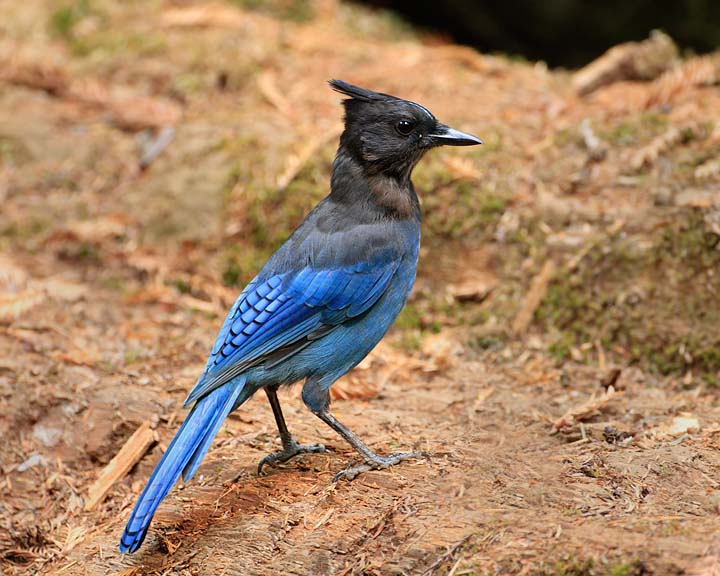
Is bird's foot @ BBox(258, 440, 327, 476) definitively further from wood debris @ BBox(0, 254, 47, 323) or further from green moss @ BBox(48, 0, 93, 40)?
green moss @ BBox(48, 0, 93, 40)

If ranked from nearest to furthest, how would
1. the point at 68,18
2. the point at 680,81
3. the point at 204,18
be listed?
the point at 680,81, the point at 204,18, the point at 68,18

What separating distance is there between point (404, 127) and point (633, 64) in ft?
9.06

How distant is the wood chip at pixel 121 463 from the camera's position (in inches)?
164

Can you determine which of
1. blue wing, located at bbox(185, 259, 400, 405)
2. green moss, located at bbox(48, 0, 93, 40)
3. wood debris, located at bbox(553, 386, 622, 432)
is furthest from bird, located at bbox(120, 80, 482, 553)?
green moss, located at bbox(48, 0, 93, 40)

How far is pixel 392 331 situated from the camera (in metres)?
5.56

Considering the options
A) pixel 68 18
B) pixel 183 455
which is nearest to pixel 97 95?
pixel 68 18

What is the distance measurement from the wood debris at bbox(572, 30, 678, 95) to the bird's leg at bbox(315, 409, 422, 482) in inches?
143

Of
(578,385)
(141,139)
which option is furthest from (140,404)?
(141,139)

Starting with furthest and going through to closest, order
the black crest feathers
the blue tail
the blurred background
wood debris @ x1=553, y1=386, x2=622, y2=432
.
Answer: the blurred background → the black crest feathers → wood debris @ x1=553, y1=386, x2=622, y2=432 → the blue tail

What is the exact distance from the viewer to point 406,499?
139 inches

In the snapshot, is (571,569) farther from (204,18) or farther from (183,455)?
(204,18)

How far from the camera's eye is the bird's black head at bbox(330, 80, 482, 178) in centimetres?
438

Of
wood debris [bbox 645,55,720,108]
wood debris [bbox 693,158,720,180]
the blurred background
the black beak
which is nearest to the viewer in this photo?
the black beak

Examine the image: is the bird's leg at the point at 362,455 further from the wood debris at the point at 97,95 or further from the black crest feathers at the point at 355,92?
the wood debris at the point at 97,95
